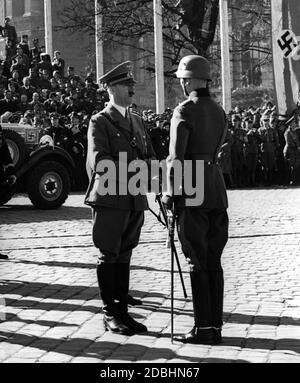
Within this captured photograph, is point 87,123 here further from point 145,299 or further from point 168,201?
point 168,201

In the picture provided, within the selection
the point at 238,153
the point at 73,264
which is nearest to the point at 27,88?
the point at 238,153

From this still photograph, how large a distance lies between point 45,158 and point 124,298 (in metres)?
9.37

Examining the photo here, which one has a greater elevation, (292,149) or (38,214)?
(292,149)

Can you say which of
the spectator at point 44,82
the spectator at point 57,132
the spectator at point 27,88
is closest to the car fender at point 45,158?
the spectator at point 57,132

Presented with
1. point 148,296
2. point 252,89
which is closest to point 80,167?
point 148,296

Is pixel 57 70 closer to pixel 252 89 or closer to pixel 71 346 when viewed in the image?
pixel 71 346

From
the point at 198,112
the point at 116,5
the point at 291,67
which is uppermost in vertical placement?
the point at 116,5

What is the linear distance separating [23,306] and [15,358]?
70.2 inches

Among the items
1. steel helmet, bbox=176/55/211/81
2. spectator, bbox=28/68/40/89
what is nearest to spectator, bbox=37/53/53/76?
spectator, bbox=28/68/40/89

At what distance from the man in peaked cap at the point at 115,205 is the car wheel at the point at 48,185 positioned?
9029 millimetres

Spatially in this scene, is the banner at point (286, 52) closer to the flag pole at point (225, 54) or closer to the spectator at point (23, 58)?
the flag pole at point (225, 54)

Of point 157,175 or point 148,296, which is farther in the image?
point 148,296

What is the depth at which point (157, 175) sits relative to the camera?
6734mm

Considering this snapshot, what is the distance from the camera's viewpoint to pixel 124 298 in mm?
6457
